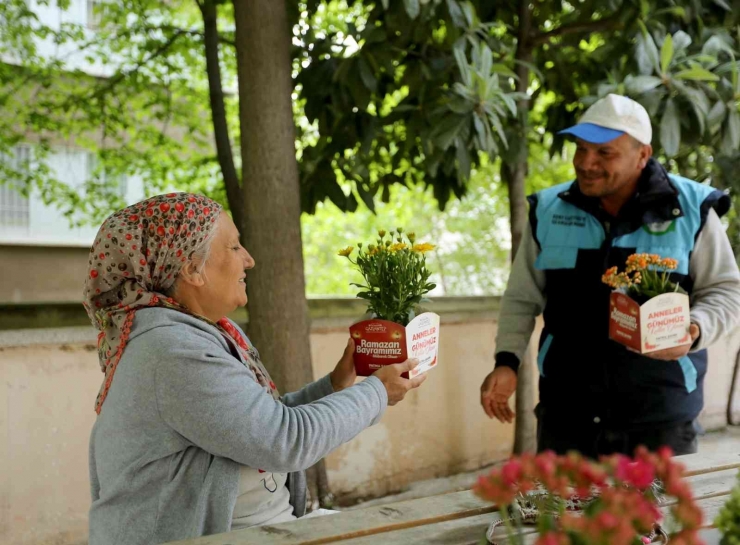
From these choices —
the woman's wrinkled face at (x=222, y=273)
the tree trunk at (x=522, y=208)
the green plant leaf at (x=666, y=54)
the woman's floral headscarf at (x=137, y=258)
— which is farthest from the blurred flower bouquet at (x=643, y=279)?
the tree trunk at (x=522, y=208)

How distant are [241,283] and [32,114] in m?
3.20

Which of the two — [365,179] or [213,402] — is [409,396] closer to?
[365,179]

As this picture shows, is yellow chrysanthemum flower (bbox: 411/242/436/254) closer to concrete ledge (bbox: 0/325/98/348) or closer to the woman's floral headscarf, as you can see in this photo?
the woman's floral headscarf

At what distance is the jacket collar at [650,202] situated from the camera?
8.42 feet

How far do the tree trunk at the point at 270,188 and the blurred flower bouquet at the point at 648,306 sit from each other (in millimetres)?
1346

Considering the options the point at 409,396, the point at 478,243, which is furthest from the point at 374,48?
the point at 478,243

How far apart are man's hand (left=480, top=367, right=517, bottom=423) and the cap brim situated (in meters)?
0.86

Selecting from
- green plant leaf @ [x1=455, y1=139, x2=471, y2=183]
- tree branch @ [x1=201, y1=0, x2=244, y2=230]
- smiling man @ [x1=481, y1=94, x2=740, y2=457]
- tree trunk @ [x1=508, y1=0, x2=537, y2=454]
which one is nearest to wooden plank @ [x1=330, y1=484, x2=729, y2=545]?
smiling man @ [x1=481, y1=94, x2=740, y2=457]

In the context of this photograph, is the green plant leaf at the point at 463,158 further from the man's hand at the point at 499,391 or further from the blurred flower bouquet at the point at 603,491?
the blurred flower bouquet at the point at 603,491

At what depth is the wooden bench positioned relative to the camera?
1510mm

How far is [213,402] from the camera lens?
162 cm

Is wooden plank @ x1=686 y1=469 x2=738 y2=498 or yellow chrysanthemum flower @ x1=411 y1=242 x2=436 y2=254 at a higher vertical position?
yellow chrysanthemum flower @ x1=411 y1=242 x2=436 y2=254

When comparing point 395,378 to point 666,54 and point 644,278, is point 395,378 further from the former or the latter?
point 666,54

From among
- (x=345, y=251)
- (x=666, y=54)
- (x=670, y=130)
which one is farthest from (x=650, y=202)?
(x=345, y=251)
